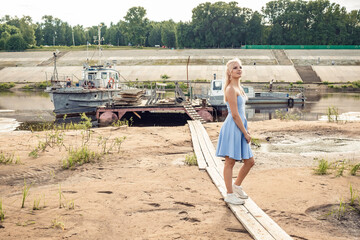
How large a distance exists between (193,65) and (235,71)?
54201mm

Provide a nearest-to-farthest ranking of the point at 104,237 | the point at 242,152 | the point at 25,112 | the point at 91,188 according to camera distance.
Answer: the point at 104,237
the point at 242,152
the point at 91,188
the point at 25,112

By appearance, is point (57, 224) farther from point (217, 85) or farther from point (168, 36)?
point (168, 36)

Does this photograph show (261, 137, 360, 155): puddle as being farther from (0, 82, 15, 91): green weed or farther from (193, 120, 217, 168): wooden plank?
(0, 82, 15, 91): green weed

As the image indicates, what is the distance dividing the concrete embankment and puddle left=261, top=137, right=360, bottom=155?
3677 cm

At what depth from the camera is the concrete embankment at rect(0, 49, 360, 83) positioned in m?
52.5

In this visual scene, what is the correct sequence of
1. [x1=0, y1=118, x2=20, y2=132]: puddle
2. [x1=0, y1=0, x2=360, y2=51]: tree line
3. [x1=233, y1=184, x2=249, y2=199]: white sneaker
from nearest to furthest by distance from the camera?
[x1=233, y1=184, x2=249, y2=199]: white sneaker
[x1=0, y1=118, x2=20, y2=132]: puddle
[x1=0, y1=0, x2=360, y2=51]: tree line

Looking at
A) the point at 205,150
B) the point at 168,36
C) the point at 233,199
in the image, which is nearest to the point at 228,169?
the point at 233,199

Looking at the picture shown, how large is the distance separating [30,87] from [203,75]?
79.4 feet

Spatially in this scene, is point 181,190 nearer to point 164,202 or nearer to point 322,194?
point 164,202

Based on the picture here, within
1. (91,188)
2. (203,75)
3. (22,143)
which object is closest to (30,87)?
(203,75)

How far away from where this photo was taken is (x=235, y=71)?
5.63m

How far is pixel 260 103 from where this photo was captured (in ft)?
103

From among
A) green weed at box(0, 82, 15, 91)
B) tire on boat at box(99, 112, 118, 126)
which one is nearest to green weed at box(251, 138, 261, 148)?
tire on boat at box(99, 112, 118, 126)

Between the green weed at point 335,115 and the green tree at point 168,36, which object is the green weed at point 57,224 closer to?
→ the green weed at point 335,115
